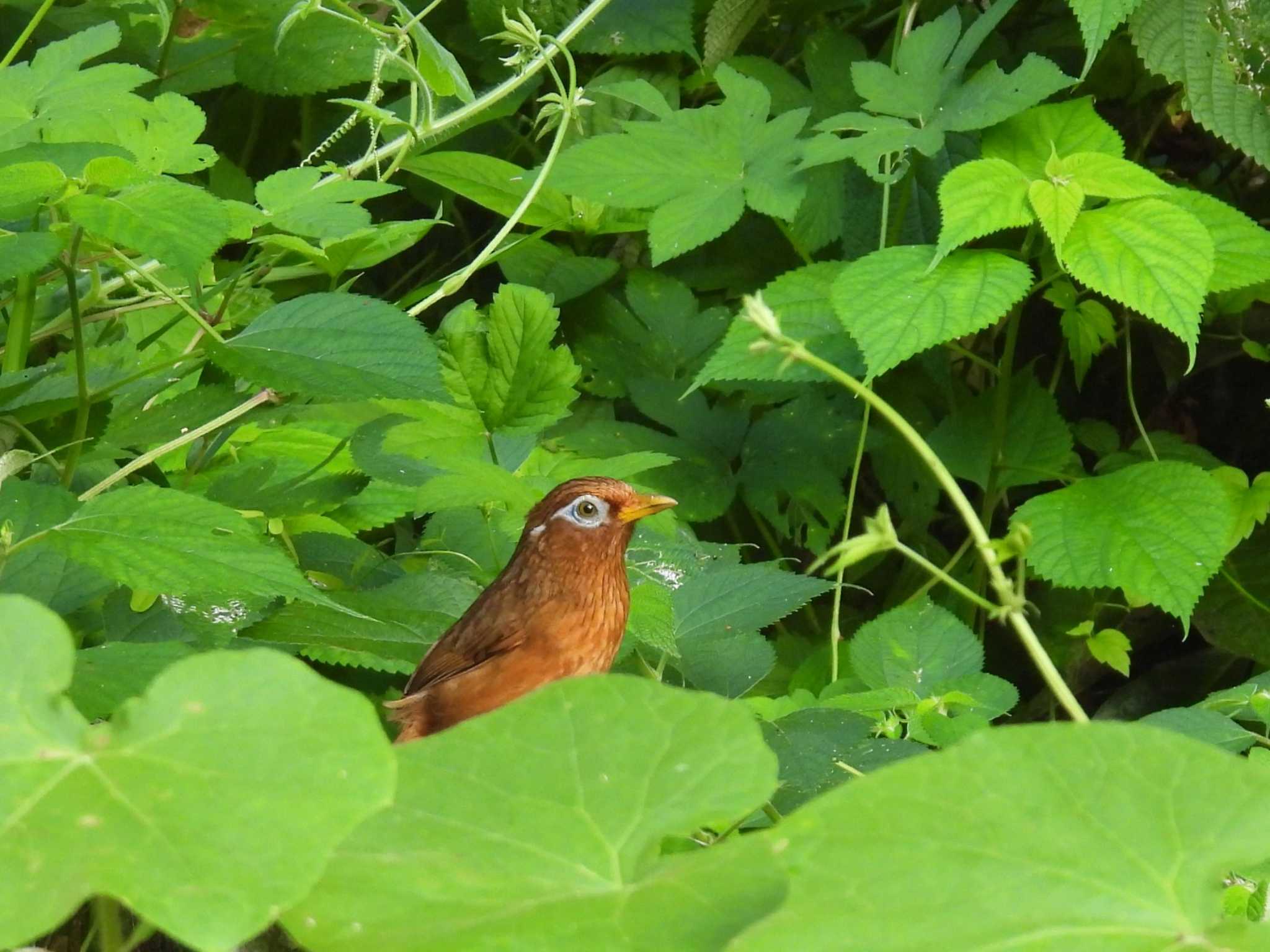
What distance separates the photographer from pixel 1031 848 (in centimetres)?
62

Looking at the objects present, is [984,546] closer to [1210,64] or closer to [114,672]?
[114,672]

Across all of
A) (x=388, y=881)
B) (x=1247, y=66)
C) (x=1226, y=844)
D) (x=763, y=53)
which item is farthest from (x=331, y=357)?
(x=763, y=53)

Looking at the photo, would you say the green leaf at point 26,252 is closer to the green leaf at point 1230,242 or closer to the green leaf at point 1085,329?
the green leaf at point 1230,242

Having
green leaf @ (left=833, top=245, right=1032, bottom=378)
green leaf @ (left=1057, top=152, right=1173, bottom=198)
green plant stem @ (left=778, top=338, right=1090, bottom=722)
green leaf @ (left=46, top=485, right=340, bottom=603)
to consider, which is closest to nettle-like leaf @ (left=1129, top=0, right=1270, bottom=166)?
green leaf @ (left=1057, top=152, right=1173, bottom=198)

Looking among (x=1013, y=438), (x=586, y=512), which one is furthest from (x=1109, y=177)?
(x=586, y=512)

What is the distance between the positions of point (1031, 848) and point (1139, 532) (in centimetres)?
200

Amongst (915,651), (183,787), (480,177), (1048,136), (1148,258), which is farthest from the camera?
(480,177)

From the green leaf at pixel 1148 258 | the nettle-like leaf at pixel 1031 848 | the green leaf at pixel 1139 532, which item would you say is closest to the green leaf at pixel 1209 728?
the green leaf at pixel 1139 532

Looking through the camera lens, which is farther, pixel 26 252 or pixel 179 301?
pixel 179 301

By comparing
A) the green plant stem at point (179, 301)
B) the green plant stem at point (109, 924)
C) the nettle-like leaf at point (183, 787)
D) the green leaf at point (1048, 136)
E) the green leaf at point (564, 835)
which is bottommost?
the green plant stem at point (179, 301)

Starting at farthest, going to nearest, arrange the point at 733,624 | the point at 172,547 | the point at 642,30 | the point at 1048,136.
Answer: the point at 642,30 < the point at 1048,136 < the point at 733,624 < the point at 172,547

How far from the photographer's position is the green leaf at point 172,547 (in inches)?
48.2

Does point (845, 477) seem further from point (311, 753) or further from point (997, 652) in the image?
point (311, 753)

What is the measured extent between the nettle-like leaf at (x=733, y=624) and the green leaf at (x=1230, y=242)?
1002mm
